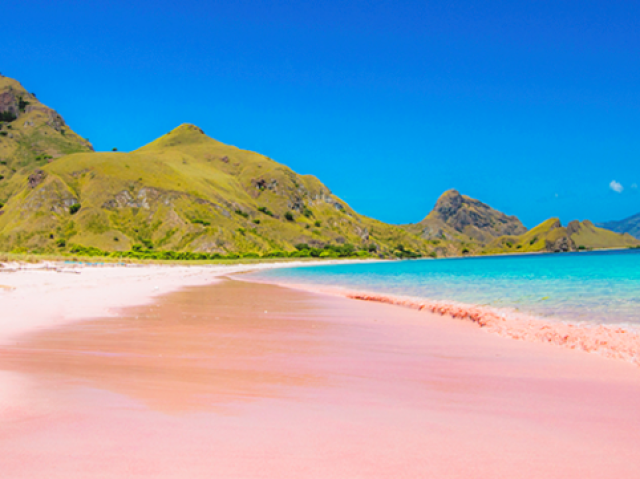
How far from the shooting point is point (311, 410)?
14.7ft

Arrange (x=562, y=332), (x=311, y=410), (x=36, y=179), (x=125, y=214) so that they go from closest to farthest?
(x=311, y=410), (x=562, y=332), (x=125, y=214), (x=36, y=179)

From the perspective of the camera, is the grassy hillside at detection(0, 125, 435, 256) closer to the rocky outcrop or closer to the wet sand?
the rocky outcrop

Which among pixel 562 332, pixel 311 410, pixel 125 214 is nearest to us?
pixel 311 410

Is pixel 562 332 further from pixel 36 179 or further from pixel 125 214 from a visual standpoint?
pixel 36 179

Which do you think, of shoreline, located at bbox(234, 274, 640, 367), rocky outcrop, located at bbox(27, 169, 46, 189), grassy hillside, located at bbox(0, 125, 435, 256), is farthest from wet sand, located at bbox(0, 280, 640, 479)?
rocky outcrop, located at bbox(27, 169, 46, 189)

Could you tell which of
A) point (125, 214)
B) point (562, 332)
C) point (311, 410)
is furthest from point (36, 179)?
point (311, 410)

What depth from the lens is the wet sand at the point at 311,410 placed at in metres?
3.27

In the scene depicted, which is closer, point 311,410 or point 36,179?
point 311,410

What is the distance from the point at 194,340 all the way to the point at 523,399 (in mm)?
5984

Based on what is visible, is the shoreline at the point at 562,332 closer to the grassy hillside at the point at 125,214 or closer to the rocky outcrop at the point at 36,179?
the grassy hillside at the point at 125,214

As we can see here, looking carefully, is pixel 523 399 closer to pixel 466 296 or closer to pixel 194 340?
pixel 194 340

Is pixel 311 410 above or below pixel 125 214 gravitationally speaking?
below

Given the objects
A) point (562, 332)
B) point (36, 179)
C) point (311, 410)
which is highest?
point (36, 179)

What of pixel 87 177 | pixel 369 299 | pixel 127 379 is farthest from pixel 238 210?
pixel 127 379
